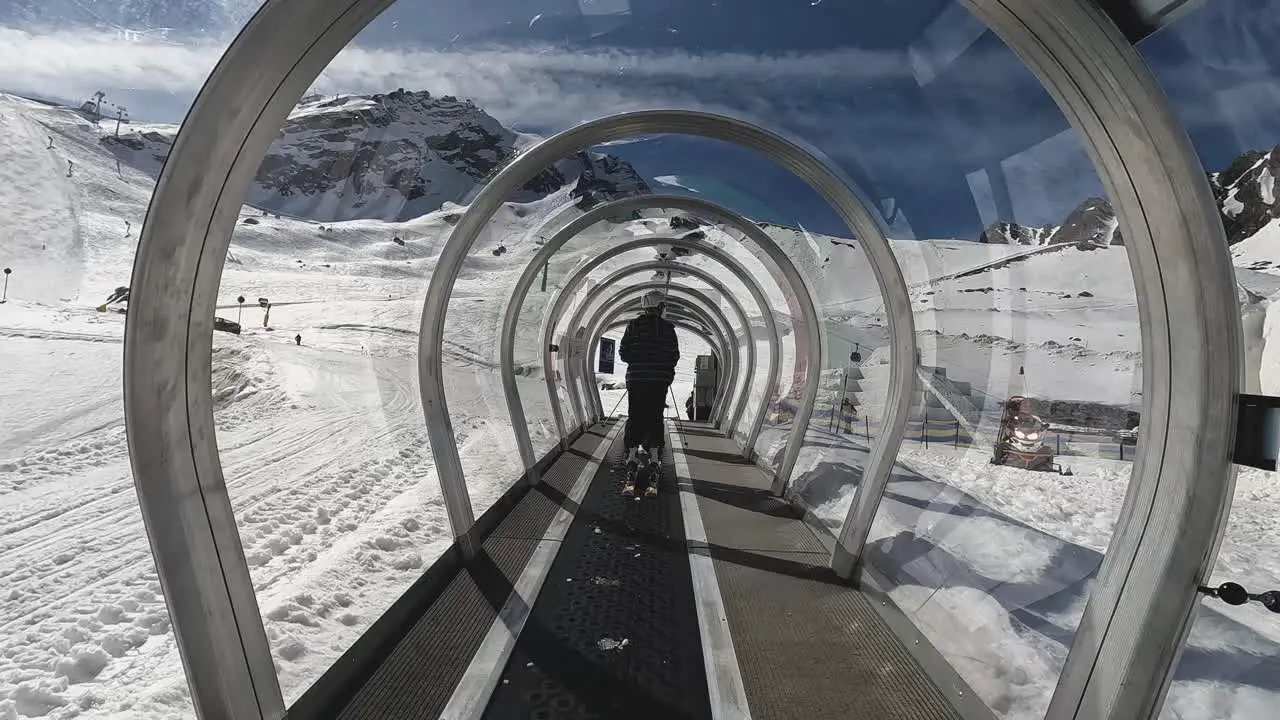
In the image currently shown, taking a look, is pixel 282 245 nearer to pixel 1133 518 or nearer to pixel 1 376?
pixel 1 376

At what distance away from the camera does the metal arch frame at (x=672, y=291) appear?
15.1 metres

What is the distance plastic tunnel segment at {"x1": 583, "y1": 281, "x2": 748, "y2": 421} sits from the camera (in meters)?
15.7

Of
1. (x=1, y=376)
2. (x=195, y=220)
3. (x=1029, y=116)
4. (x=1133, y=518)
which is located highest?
(x=1029, y=116)

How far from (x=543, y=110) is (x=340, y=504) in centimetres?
362

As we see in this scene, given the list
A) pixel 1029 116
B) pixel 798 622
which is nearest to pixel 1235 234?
pixel 1029 116

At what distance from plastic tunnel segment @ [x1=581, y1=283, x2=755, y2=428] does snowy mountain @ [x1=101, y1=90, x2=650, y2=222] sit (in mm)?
8677

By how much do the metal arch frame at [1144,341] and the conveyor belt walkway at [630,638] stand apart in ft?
2.92

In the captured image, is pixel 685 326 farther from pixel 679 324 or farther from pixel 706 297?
pixel 706 297

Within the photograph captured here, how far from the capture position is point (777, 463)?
9266 millimetres

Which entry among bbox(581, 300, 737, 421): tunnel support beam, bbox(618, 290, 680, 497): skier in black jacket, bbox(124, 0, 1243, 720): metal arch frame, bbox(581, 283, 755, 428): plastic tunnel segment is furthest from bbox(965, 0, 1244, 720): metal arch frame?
bbox(581, 300, 737, 421): tunnel support beam

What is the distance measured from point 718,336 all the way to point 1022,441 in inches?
584

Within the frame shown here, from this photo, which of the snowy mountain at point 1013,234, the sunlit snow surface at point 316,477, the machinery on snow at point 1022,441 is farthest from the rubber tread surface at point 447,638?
the snowy mountain at point 1013,234

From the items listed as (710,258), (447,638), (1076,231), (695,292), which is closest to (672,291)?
(695,292)

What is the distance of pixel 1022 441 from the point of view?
13.1 ft
